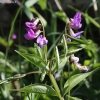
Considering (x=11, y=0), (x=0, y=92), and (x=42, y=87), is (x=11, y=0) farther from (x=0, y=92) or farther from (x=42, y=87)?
(x=42, y=87)

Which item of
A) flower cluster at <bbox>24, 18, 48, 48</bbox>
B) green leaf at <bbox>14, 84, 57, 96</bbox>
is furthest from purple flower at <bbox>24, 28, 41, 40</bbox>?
green leaf at <bbox>14, 84, 57, 96</bbox>

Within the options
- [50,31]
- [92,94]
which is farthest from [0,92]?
[50,31]

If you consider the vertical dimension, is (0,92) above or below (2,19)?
below

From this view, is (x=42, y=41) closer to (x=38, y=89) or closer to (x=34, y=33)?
(x=34, y=33)

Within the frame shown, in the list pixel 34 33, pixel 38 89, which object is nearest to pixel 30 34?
pixel 34 33

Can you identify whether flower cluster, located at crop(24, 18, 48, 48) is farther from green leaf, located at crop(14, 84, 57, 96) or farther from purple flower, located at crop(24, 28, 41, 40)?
green leaf, located at crop(14, 84, 57, 96)

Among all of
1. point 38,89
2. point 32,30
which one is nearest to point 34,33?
point 32,30

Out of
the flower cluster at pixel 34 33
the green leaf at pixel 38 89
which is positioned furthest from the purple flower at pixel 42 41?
the green leaf at pixel 38 89

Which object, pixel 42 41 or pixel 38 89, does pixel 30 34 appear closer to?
pixel 42 41

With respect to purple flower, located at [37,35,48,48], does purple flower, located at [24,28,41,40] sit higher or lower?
higher

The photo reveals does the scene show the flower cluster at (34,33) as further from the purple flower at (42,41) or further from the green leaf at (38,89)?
the green leaf at (38,89)

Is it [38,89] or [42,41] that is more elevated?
[42,41]
